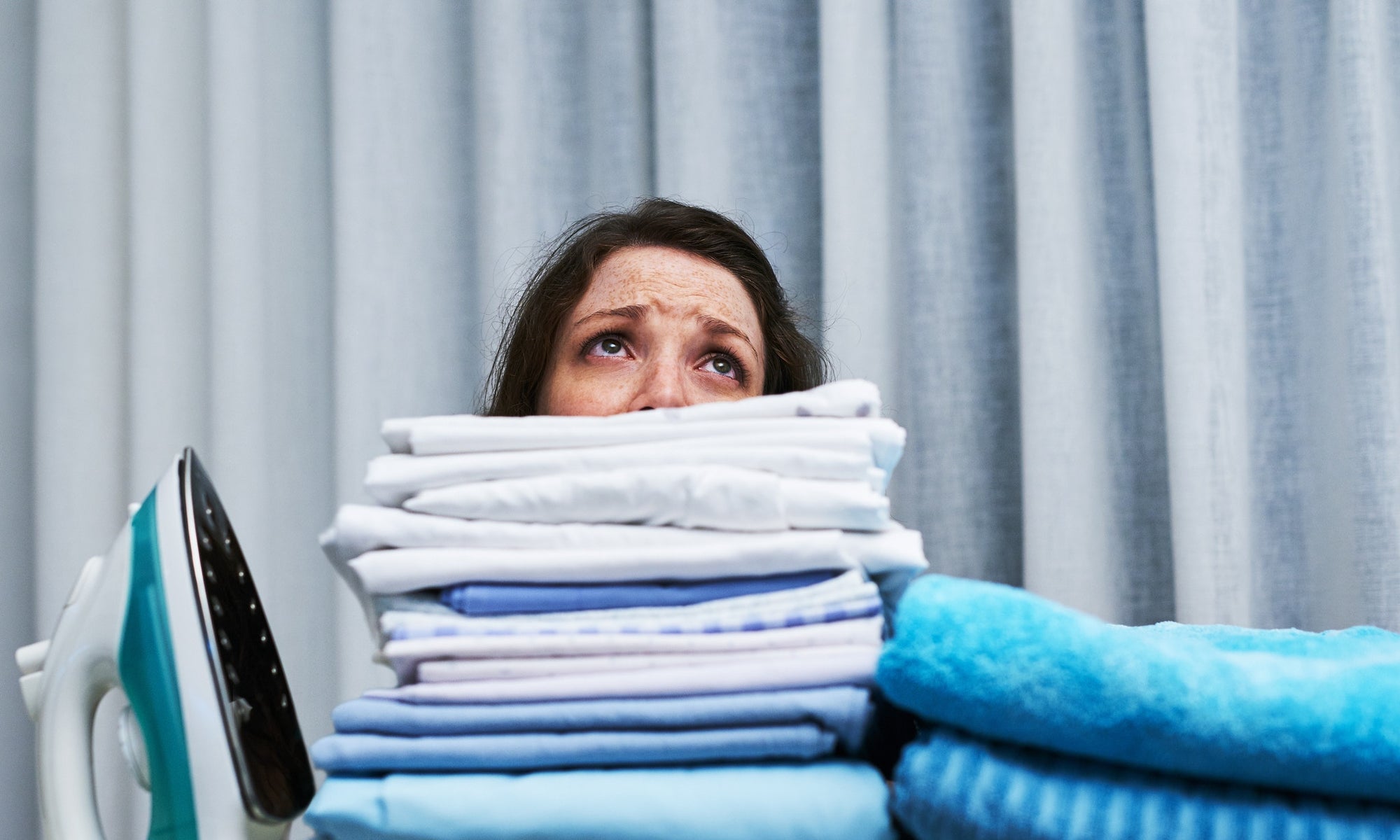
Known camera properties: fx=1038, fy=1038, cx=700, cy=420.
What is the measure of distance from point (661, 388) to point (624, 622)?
0.99 ft

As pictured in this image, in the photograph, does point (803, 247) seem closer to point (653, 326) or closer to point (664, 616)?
point (653, 326)

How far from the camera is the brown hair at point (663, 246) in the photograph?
2.89 feet

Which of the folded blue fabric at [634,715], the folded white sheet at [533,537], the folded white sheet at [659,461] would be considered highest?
the folded white sheet at [659,461]

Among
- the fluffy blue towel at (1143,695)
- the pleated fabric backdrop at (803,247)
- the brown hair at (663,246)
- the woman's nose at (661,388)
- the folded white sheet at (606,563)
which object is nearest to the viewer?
the fluffy blue towel at (1143,695)

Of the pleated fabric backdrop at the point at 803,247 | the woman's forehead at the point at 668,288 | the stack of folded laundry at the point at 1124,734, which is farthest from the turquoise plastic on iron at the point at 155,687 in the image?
the pleated fabric backdrop at the point at 803,247

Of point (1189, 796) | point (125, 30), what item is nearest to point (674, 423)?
point (1189, 796)

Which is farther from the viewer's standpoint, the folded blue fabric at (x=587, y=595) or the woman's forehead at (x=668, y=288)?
the woman's forehead at (x=668, y=288)

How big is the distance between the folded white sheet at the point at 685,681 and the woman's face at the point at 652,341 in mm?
327

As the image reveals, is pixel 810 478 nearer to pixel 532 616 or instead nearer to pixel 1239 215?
pixel 532 616

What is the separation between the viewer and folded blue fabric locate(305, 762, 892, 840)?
0.37m

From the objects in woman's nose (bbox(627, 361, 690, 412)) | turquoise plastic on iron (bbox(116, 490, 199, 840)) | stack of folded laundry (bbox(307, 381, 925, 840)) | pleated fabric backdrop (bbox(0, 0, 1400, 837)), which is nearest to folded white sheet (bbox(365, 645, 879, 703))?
stack of folded laundry (bbox(307, 381, 925, 840))

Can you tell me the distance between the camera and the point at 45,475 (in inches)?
49.8

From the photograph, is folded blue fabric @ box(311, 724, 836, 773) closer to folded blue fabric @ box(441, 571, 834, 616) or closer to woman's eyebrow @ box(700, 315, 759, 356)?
folded blue fabric @ box(441, 571, 834, 616)

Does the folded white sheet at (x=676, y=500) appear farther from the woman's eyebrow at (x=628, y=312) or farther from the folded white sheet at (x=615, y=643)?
the woman's eyebrow at (x=628, y=312)
